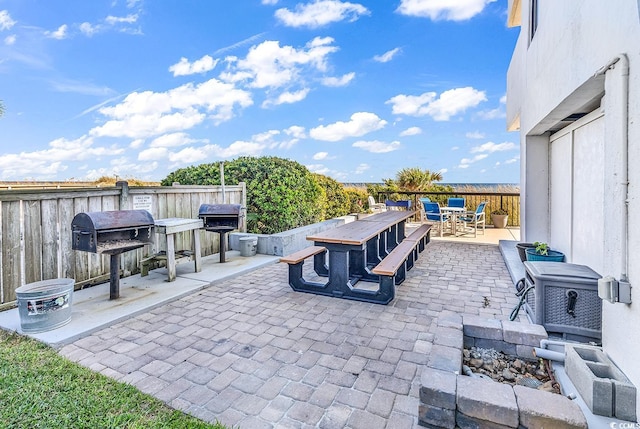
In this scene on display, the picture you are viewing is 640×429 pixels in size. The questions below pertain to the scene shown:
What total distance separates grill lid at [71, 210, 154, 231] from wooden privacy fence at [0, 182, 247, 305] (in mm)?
587

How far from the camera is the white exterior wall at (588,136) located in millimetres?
1707

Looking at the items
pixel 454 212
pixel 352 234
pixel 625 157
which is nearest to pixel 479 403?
pixel 625 157

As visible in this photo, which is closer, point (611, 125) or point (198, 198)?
point (611, 125)

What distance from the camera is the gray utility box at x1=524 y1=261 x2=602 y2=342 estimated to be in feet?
8.14

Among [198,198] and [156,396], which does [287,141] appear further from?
[156,396]

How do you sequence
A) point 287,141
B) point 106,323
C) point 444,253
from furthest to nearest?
point 287,141 < point 444,253 < point 106,323

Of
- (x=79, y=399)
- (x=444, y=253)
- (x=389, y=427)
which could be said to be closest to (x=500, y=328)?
(x=389, y=427)

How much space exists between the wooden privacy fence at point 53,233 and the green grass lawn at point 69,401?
1334 mm

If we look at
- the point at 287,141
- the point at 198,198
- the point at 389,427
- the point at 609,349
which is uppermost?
the point at 287,141

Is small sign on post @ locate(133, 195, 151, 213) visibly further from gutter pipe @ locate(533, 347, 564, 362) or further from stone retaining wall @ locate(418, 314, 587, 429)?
gutter pipe @ locate(533, 347, 564, 362)

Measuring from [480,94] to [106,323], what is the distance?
1361 centimetres

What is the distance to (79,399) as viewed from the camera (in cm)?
191

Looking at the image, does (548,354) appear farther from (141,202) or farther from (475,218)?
(475,218)

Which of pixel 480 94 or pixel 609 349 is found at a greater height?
pixel 480 94
